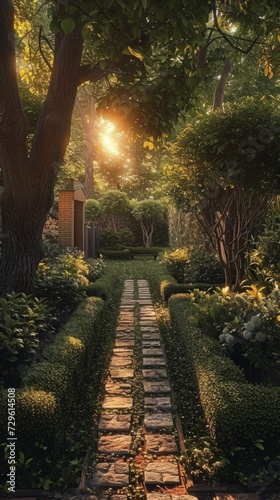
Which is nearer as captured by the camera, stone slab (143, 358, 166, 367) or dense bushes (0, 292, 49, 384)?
dense bushes (0, 292, 49, 384)

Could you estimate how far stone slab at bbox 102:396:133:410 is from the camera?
482cm

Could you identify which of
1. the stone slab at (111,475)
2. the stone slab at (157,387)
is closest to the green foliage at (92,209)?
the stone slab at (157,387)

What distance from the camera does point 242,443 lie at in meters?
Result: 3.51

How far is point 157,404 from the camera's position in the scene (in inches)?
193

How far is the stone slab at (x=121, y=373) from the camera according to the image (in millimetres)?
5785

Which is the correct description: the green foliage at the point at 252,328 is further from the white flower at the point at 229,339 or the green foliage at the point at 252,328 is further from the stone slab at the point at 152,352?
the stone slab at the point at 152,352

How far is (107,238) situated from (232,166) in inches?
868

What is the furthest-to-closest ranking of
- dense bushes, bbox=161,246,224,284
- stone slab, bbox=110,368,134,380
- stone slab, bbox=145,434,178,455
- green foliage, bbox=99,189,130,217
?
green foliage, bbox=99,189,130,217 < dense bushes, bbox=161,246,224,284 < stone slab, bbox=110,368,134,380 < stone slab, bbox=145,434,178,455

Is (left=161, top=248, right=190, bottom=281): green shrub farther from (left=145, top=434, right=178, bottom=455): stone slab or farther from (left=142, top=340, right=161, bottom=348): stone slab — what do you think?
(left=145, top=434, right=178, bottom=455): stone slab

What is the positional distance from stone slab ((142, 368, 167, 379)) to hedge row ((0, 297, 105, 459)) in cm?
86

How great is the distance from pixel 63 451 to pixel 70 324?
254cm

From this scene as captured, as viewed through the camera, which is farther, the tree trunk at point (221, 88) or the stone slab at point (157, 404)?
the tree trunk at point (221, 88)

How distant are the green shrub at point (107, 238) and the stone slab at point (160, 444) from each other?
25126mm

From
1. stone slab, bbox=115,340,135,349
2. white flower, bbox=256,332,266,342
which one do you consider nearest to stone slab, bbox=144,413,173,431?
white flower, bbox=256,332,266,342
